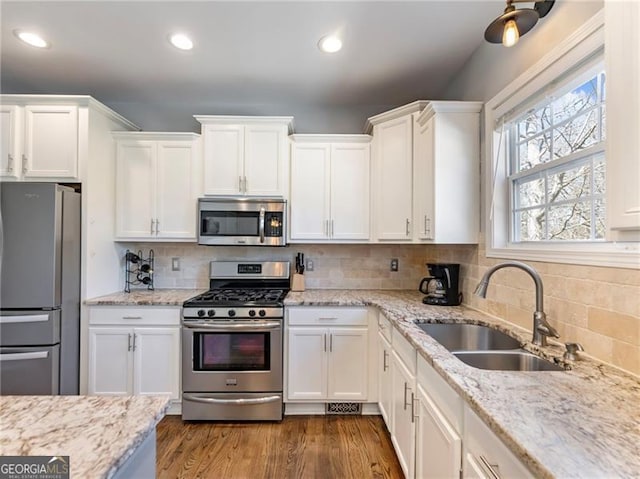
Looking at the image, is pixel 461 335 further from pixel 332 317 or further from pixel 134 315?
pixel 134 315

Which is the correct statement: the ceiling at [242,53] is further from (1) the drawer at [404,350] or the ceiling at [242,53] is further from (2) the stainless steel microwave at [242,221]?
(1) the drawer at [404,350]

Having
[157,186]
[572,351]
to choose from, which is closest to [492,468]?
[572,351]

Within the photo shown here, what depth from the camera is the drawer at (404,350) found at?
1.59m

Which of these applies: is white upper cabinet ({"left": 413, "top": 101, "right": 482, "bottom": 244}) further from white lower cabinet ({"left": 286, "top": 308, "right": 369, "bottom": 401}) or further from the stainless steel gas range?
the stainless steel gas range

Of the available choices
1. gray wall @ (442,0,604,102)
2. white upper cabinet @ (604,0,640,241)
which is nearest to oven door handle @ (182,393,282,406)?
white upper cabinet @ (604,0,640,241)

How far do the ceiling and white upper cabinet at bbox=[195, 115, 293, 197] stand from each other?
349 mm

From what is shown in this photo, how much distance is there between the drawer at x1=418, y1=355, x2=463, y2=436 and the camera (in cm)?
108

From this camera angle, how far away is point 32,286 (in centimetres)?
221

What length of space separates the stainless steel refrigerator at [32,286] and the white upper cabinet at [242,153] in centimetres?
112

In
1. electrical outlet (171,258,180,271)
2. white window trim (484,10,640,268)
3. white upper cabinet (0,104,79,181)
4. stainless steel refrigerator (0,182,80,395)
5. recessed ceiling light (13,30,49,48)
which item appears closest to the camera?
white window trim (484,10,640,268)

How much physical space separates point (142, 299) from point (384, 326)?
A: 1.95m

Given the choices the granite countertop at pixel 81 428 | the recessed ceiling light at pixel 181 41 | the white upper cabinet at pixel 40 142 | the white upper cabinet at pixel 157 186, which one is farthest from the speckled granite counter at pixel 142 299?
the recessed ceiling light at pixel 181 41

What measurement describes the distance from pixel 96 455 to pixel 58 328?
220 cm

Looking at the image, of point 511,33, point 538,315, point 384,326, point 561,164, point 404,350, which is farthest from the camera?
point 384,326
